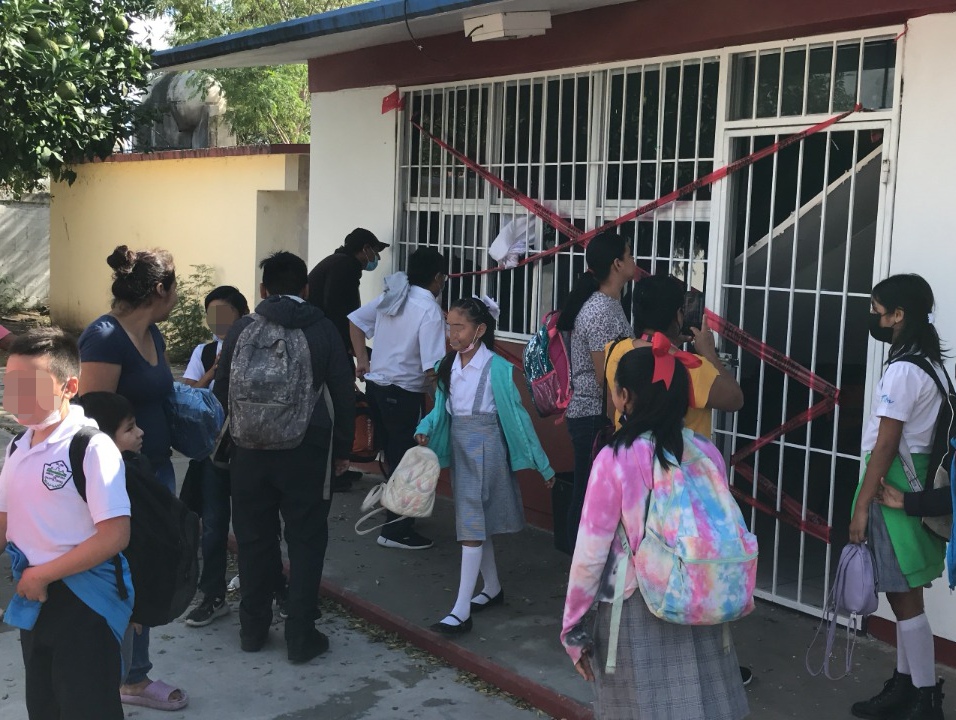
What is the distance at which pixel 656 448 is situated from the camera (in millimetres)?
3176

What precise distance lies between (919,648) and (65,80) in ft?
32.5

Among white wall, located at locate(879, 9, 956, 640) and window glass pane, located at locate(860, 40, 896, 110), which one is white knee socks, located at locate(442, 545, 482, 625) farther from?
window glass pane, located at locate(860, 40, 896, 110)

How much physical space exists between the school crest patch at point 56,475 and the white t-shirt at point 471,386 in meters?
2.39

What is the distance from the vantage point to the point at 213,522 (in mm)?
5438

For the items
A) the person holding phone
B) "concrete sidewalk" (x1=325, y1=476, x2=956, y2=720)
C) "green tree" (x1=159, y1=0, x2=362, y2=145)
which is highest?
"green tree" (x1=159, y1=0, x2=362, y2=145)

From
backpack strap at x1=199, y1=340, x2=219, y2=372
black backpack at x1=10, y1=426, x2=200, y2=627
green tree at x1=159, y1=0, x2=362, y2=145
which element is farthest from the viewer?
green tree at x1=159, y1=0, x2=362, y2=145

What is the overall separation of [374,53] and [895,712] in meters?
5.51

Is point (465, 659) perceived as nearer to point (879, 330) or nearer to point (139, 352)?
point (139, 352)

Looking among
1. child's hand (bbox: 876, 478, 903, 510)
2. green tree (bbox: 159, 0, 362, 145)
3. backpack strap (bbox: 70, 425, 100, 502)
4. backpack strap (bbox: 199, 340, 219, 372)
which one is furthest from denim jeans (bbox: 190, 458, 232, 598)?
green tree (bbox: 159, 0, 362, 145)

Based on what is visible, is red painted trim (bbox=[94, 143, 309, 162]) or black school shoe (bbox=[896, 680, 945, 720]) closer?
black school shoe (bbox=[896, 680, 945, 720])

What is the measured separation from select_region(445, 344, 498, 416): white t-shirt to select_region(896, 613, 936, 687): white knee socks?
2078 mm

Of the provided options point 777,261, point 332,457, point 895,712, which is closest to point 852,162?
point 777,261

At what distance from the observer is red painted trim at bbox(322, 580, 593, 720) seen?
4.51m

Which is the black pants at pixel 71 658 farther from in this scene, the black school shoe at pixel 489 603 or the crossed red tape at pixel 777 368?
the crossed red tape at pixel 777 368
